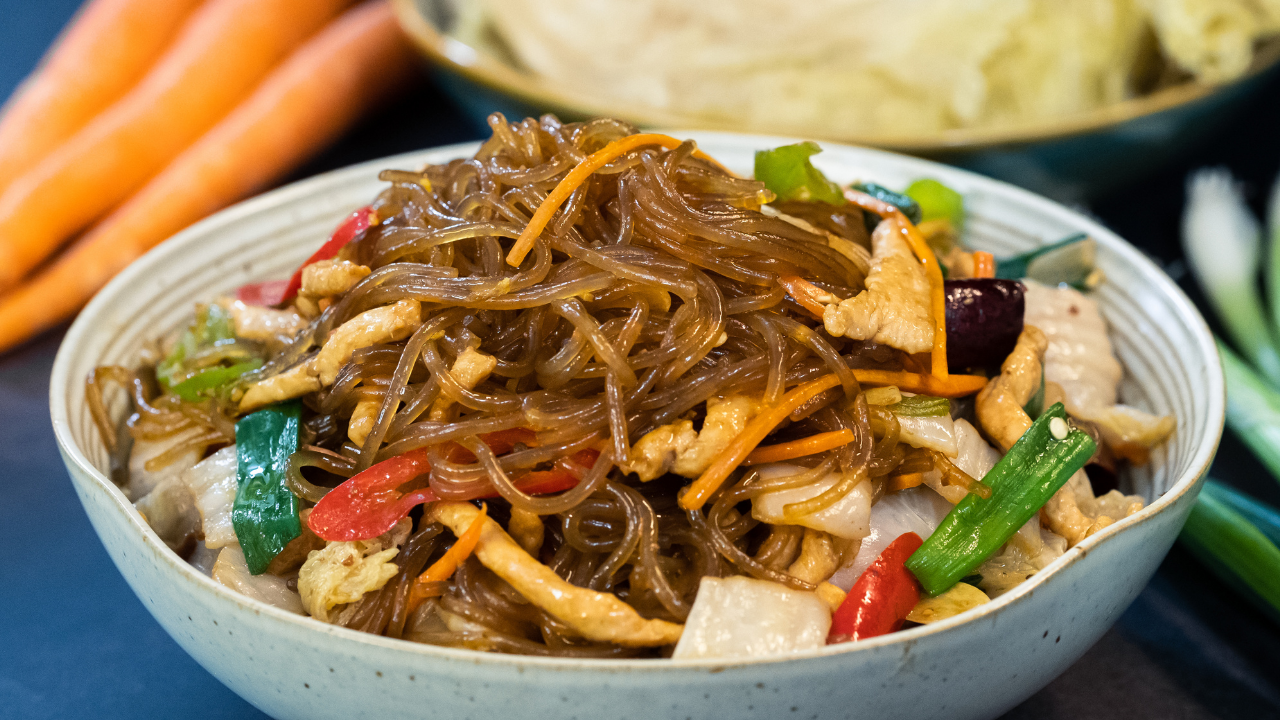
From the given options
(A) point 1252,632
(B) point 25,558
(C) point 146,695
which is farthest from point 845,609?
(B) point 25,558

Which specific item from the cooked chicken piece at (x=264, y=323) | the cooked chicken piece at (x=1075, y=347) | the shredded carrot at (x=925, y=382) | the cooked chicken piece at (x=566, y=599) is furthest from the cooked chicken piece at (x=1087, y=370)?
the cooked chicken piece at (x=264, y=323)

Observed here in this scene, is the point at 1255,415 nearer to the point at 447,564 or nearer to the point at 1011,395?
the point at 1011,395

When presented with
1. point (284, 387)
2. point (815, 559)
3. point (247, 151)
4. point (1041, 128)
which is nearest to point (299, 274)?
point (284, 387)

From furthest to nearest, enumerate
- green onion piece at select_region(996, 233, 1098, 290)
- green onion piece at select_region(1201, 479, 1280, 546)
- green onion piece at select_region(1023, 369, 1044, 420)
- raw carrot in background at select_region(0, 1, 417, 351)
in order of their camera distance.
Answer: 1. raw carrot in background at select_region(0, 1, 417, 351)
2. green onion piece at select_region(996, 233, 1098, 290)
3. green onion piece at select_region(1201, 479, 1280, 546)
4. green onion piece at select_region(1023, 369, 1044, 420)

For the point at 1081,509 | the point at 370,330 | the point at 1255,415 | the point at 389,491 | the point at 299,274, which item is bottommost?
the point at 1255,415

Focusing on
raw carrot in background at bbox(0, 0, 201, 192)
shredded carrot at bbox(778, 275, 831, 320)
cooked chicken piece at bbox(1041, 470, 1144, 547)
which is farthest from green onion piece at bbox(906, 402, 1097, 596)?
raw carrot in background at bbox(0, 0, 201, 192)

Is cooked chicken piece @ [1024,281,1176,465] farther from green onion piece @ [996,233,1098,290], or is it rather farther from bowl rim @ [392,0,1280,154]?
bowl rim @ [392,0,1280,154]

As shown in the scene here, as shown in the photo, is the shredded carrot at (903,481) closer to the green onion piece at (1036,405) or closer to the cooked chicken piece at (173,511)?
the green onion piece at (1036,405)
